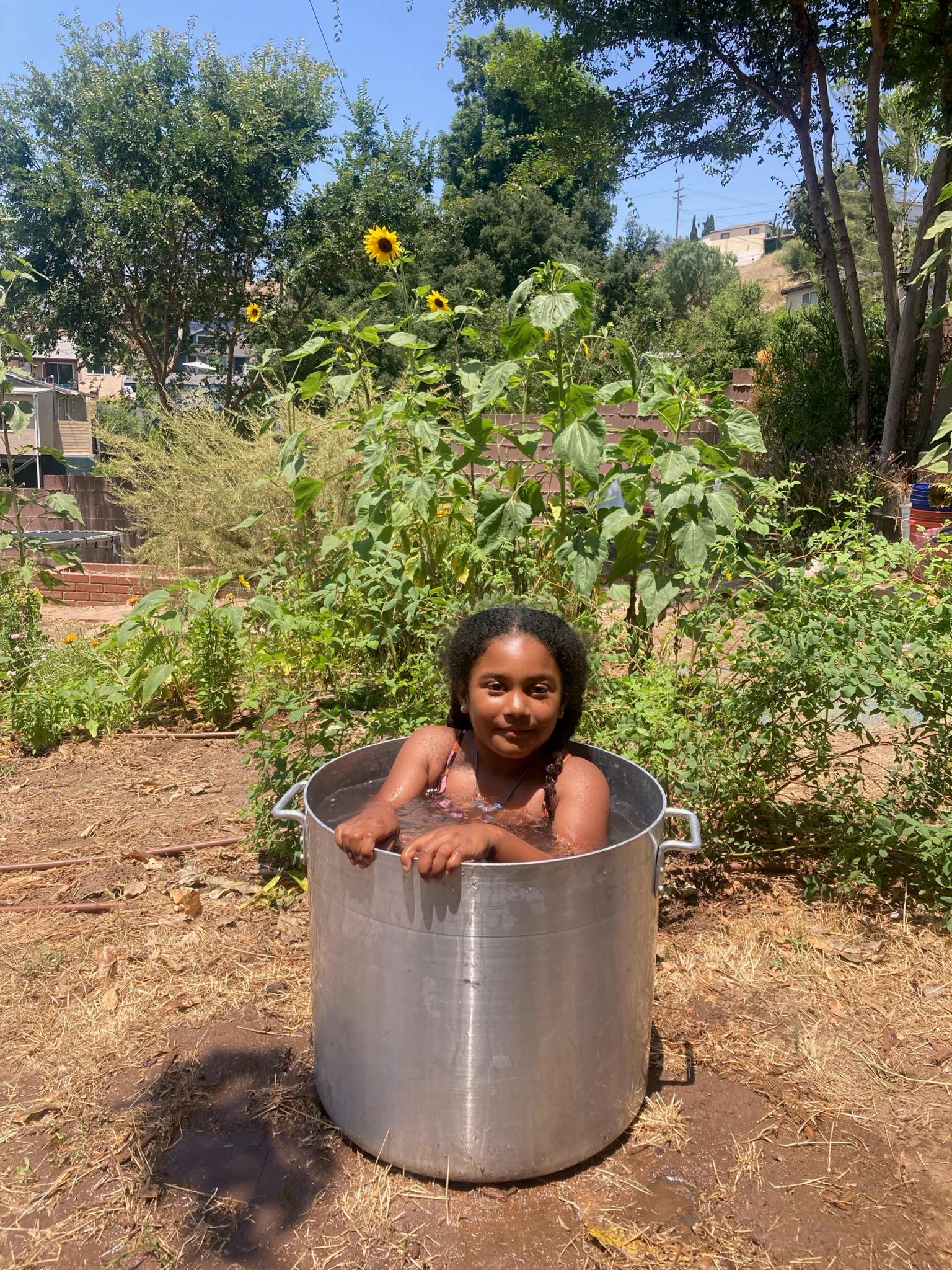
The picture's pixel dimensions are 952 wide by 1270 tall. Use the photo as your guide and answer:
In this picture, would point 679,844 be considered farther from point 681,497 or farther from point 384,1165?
point 681,497

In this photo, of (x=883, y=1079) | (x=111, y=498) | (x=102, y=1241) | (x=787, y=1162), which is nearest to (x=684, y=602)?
(x=883, y=1079)

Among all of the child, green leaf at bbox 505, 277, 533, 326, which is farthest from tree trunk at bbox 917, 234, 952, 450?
the child

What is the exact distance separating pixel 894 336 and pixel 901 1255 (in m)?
8.45

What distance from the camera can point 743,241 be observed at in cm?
10725

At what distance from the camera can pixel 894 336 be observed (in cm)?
852

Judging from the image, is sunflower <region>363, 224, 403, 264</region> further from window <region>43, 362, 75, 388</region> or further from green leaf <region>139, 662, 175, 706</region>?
window <region>43, 362, 75, 388</region>

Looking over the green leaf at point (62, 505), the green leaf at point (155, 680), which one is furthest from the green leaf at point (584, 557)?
the green leaf at point (62, 505)

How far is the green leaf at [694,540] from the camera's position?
2.48 meters

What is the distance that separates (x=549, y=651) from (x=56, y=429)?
62.8 ft

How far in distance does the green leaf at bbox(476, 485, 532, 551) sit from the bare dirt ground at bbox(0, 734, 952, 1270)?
1.14 metres

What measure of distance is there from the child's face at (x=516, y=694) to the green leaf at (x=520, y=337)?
102 cm

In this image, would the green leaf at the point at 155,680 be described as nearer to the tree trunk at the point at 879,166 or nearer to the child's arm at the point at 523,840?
the child's arm at the point at 523,840

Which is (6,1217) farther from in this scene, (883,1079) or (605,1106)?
(883,1079)

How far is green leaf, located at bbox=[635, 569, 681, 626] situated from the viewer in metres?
2.60
